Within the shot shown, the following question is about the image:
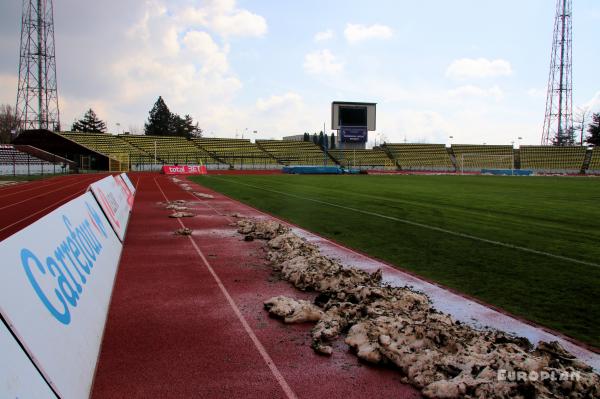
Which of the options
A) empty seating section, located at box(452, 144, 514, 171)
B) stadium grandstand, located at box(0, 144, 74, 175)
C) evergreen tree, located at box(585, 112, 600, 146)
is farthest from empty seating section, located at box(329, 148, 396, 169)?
evergreen tree, located at box(585, 112, 600, 146)

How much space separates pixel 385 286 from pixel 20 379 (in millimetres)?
4967

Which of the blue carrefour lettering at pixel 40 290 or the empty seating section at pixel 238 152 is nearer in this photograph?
the blue carrefour lettering at pixel 40 290

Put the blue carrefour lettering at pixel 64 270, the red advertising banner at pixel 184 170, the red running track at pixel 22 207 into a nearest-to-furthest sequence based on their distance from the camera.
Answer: the blue carrefour lettering at pixel 64 270, the red running track at pixel 22 207, the red advertising banner at pixel 184 170

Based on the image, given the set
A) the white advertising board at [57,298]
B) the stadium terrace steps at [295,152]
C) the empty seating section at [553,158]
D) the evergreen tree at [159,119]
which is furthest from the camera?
the evergreen tree at [159,119]

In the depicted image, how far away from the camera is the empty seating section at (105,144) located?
186ft

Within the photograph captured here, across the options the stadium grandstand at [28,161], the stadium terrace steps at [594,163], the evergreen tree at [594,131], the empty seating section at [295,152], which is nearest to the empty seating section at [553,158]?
the stadium terrace steps at [594,163]

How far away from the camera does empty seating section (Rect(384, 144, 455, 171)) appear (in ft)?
239

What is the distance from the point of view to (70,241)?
4.88m

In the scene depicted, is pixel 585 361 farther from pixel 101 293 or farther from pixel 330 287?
pixel 101 293

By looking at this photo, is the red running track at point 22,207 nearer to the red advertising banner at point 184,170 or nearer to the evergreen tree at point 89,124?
the red advertising banner at point 184,170

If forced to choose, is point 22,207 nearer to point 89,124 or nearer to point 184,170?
point 184,170

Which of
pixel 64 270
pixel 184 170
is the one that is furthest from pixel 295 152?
pixel 64 270

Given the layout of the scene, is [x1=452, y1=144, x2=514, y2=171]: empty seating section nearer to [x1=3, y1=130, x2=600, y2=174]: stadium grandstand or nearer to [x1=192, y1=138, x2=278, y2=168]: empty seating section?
[x1=3, y1=130, x2=600, y2=174]: stadium grandstand

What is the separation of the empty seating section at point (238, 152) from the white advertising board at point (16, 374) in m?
61.4
